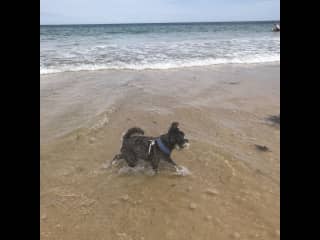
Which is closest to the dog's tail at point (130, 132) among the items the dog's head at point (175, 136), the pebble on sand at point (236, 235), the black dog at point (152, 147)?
the black dog at point (152, 147)

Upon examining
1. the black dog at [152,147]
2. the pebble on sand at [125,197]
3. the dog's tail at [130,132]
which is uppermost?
the dog's tail at [130,132]

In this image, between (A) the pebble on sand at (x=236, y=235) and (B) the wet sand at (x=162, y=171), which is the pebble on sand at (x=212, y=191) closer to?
(B) the wet sand at (x=162, y=171)

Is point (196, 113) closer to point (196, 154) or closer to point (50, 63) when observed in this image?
point (196, 154)

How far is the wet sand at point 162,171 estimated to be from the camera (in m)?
2.72

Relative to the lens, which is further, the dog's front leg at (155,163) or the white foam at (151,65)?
the white foam at (151,65)

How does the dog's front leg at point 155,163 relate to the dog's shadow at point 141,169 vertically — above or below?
above

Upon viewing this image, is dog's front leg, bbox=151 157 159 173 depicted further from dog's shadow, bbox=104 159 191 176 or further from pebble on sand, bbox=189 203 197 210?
pebble on sand, bbox=189 203 197 210

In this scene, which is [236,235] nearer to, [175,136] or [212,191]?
[212,191]

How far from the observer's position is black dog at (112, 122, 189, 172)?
344 centimetres

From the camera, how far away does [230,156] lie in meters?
3.99

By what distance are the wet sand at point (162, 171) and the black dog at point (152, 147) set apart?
18cm

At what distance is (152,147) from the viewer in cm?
355

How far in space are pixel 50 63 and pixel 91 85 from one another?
4421 millimetres
